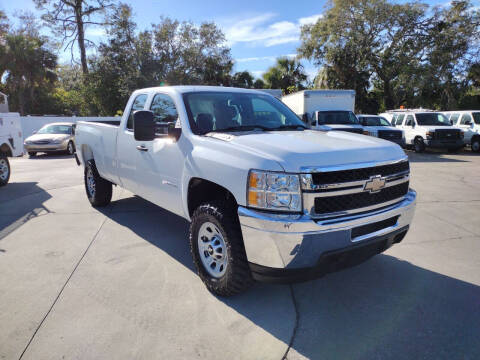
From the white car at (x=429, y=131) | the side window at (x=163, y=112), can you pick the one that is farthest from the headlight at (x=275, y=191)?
the white car at (x=429, y=131)

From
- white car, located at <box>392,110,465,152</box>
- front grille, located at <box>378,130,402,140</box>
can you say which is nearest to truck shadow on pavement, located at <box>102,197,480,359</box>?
front grille, located at <box>378,130,402,140</box>

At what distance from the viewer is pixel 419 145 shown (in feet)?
50.5

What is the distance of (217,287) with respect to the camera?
3041 millimetres

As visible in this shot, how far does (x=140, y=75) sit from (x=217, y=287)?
25.1m

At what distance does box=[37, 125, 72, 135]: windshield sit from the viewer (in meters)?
16.1

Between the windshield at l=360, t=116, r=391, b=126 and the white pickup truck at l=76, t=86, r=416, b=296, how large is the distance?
13229 millimetres

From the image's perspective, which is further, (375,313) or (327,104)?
(327,104)

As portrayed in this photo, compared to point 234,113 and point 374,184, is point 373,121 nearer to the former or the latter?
point 234,113

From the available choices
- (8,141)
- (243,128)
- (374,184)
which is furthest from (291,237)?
(8,141)

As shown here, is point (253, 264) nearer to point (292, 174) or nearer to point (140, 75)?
point (292, 174)

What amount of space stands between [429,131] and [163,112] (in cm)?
1391

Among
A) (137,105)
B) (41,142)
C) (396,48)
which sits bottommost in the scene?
(41,142)

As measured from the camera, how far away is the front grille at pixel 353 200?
2.56 m

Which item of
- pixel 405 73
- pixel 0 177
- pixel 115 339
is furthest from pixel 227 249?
pixel 405 73
